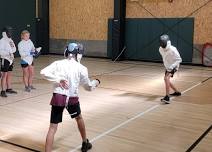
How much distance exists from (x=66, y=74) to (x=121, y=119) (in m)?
2.32

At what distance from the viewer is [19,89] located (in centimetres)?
867

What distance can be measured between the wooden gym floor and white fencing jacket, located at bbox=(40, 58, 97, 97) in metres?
0.92

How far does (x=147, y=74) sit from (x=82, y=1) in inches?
271

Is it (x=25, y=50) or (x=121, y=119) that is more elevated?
(x=25, y=50)

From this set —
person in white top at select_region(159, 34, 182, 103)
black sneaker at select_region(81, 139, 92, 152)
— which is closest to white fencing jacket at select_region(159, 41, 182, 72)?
person in white top at select_region(159, 34, 182, 103)

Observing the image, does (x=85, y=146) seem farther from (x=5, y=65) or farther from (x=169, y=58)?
(x=5, y=65)

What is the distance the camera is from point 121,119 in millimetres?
6121

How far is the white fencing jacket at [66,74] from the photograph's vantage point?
4.01 meters

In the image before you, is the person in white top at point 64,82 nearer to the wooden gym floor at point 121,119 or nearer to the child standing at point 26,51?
the wooden gym floor at point 121,119

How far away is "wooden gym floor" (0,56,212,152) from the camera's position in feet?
15.7

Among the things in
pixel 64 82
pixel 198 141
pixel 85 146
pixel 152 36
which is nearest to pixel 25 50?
pixel 85 146

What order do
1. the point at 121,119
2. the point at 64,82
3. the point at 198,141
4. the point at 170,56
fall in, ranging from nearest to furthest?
the point at 64,82
the point at 198,141
the point at 121,119
the point at 170,56

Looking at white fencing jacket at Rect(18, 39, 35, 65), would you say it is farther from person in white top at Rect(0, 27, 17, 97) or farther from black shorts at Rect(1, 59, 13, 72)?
black shorts at Rect(1, 59, 13, 72)

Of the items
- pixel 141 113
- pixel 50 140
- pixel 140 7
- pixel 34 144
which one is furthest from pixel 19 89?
pixel 140 7
